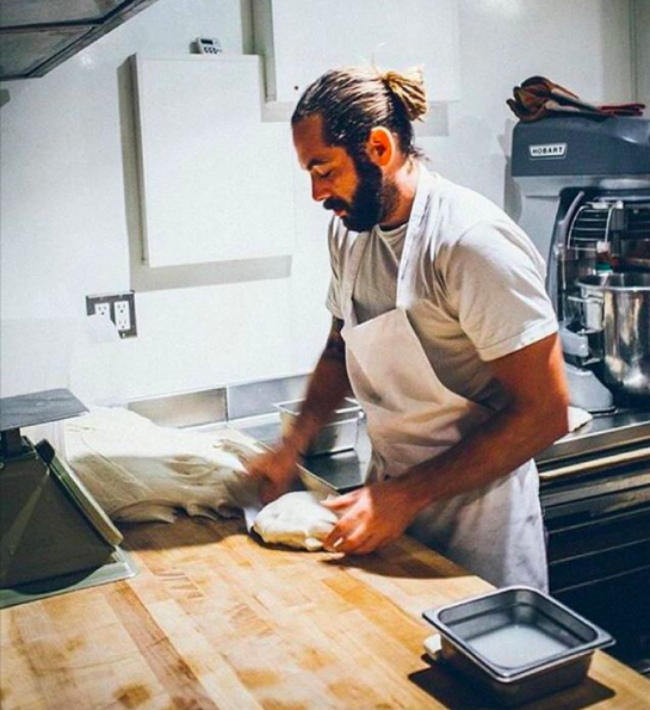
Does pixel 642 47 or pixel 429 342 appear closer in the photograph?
pixel 429 342

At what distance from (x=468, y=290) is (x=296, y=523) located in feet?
1.69

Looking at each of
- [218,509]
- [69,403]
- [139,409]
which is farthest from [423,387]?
[139,409]

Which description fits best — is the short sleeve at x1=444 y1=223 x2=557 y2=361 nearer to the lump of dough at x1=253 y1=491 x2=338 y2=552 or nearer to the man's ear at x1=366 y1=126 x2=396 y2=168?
the man's ear at x1=366 y1=126 x2=396 y2=168

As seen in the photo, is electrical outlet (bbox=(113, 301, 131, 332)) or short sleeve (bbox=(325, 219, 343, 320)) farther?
electrical outlet (bbox=(113, 301, 131, 332))

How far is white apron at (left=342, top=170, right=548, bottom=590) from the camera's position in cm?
179

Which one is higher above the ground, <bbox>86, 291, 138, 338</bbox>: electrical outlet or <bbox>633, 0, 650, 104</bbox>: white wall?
<bbox>633, 0, 650, 104</bbox>: white wall

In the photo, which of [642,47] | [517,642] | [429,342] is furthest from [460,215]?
[642,47]

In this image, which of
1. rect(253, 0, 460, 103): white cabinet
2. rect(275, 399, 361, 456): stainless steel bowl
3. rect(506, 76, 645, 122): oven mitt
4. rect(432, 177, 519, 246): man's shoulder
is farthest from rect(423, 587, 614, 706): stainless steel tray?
rect(506, 76, 645, 122): oven mitt

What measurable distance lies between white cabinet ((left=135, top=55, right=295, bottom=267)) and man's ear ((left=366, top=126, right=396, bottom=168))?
909 millimetres

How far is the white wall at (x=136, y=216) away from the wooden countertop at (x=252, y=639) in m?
0.96

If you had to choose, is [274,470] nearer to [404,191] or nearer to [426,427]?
[426,427]

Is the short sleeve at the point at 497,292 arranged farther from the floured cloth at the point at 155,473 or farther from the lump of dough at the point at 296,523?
the floured cloth at the point at 155,473

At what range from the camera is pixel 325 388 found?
7.04 feet

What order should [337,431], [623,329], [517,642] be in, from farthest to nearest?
[623,329]
[337,431]
[517,642]
